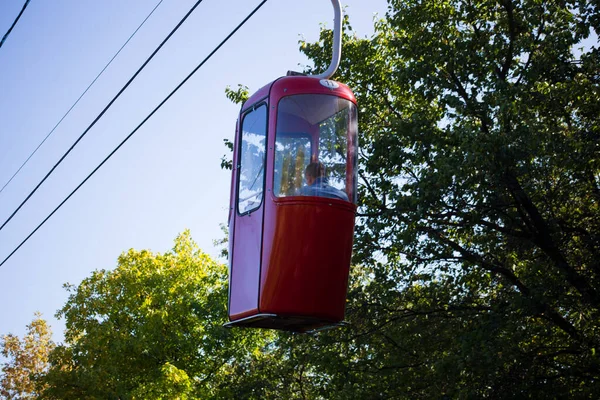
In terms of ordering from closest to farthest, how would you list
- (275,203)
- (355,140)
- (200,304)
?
(275,203) < (355,140) < (200,304)

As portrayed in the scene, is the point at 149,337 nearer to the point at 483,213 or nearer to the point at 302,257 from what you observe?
the point at 483,213

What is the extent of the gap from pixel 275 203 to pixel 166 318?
2332cm

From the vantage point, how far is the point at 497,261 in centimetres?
1620

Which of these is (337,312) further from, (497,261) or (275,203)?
(497,261)

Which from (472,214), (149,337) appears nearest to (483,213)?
(472,214)

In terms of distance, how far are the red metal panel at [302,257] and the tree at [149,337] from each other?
64.2ft

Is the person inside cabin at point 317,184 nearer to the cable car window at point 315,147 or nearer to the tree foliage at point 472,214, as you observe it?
the cable car window at point 315,147

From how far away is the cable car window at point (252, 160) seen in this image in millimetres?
9648

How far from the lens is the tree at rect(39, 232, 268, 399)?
1180 inches

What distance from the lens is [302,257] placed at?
30.2 ft

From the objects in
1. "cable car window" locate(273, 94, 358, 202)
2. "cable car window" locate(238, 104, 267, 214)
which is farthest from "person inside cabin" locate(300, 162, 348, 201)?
"cable car window" locate(238, 104, 267, 214)

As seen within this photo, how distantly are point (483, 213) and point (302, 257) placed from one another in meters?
6.82

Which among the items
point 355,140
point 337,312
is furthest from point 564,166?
point 337,312

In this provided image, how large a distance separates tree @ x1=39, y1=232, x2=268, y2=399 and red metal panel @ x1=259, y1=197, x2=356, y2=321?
19557 millimetres
